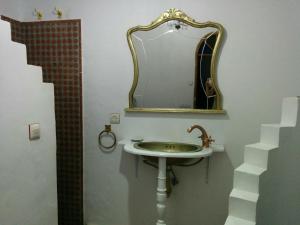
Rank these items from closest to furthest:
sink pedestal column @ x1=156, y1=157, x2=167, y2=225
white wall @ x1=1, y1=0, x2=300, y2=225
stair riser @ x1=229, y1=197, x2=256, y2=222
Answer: stair riser @ x1=229, y1=197, x2=256, y2=222, sink pedestal column @ x1=156, y1=157, x2=167, y2=225, white wall @ x1=1, y1=0, x2=300, y2=225

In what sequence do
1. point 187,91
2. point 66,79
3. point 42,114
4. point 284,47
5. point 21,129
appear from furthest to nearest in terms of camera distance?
point 66,79
point 187,91
point 284,47
point 42,114
point 21,129

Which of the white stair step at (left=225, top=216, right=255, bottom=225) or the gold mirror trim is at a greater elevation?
the gold mirror trim

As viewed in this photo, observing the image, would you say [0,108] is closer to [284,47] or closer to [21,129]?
[21,129]

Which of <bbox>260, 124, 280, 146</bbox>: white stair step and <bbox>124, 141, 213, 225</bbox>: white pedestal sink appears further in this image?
<bbox>124, 141, 213, 225</bbox>: white pedestal sink

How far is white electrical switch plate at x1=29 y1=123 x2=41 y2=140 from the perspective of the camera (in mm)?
1648

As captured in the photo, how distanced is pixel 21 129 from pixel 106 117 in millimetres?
855

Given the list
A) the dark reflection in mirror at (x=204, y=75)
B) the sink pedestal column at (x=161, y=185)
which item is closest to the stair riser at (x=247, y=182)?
the sink pedestal column at (x=161, y=185)

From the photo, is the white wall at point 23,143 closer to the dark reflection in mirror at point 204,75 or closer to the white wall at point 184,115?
the white wall at point 184,115

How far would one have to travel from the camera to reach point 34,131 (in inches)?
65.9

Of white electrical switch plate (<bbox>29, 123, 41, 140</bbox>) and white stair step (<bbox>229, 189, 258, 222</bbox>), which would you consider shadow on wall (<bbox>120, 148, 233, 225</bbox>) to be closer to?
white stair step (<bbox>229, 189, 258, 222</bbox>)

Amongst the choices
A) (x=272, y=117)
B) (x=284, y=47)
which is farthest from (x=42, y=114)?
(x=284, y=47)

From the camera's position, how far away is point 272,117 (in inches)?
78.5

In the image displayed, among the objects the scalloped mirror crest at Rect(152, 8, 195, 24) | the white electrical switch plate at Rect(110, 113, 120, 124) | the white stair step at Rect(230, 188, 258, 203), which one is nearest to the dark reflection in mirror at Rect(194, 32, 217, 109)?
the scalloped mirror crest at Rect(152, 8, 195, 24)

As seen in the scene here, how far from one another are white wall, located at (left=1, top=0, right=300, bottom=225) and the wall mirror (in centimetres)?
7
